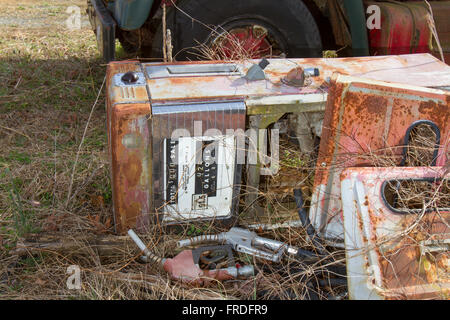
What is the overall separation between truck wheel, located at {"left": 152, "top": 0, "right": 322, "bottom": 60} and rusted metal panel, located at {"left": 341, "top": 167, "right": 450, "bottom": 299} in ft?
4.68

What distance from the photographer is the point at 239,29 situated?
3.05 meters

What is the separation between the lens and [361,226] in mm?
1732

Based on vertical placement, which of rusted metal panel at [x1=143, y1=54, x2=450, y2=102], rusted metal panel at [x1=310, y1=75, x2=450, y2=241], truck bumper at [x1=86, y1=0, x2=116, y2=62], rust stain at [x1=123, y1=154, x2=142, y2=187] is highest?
truck bumper at [x1=86, y1=0, x2=116, y2=62]

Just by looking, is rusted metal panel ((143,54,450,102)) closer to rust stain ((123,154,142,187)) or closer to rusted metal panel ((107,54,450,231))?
rusted metal panel ((107,54,450,231))

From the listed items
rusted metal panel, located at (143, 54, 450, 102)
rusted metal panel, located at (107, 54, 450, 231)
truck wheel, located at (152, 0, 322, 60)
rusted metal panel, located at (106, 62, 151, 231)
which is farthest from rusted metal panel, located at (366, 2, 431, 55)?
rusted metal panel, located at (106, 62, 151, 231)

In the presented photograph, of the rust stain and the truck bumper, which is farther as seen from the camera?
the truck bumper

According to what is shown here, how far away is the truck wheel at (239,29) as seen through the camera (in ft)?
9.80

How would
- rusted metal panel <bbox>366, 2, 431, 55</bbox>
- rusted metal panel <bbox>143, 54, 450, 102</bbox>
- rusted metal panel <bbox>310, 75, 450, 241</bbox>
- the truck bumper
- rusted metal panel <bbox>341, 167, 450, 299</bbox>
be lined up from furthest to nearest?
rusted metal panel <bbox>366, 2, 431, 55</bbox> < the truck bumper < rusted metal panel <bbox>143, 54, 450, 102</bbox> < rusted metal panel <bbox>310, 75, 450, 241</bbox> < rusted metal panel <bbox>341, 167, 450, 299</bbox>

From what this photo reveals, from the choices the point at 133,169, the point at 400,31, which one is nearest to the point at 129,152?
the point at 133,169

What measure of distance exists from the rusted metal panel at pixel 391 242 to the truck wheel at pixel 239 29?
56.2 inches

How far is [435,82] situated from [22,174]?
2.28 m

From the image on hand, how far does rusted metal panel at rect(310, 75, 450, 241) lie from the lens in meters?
1.92

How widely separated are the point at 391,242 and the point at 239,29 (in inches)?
72.4
